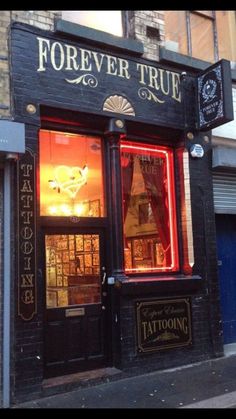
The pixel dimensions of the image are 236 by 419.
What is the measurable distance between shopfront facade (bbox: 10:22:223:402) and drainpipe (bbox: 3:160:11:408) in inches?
3.9

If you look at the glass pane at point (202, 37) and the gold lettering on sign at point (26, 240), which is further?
the glass pane at point (202, 37)

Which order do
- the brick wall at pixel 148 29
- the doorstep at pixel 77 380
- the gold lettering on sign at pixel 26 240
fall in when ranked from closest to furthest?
1. the gold lettering on sign at pixel 26 240
2. the doorstep at pixel 77 380
3. the brick wall at pixel 148 29

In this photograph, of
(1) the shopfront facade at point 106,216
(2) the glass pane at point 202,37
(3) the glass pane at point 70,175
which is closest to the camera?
(1) the shopfront facade at point 106,216

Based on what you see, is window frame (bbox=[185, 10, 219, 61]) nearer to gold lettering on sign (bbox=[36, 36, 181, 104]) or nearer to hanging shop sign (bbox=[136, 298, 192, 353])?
gold lettering on sign (bbox=[36, 36, 181, 104])

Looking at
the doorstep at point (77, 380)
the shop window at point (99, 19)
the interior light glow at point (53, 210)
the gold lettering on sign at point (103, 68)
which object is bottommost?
the doorstep at point (77, 380)

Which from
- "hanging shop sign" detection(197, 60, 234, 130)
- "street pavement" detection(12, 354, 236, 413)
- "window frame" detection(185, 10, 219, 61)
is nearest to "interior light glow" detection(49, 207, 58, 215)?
"street pavement" detection(12, 354, 236, 413)

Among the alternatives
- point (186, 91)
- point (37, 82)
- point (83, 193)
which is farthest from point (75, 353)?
point (186, 91)

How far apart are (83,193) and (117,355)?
7.51ft

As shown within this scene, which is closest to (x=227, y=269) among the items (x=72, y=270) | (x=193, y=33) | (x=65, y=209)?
(x=72, y=270)

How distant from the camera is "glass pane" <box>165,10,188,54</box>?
783 centimetres

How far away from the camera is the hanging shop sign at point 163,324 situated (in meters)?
6.58

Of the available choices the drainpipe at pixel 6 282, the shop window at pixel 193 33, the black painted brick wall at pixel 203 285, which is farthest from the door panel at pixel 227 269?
the drainpipe at pixel 6 282

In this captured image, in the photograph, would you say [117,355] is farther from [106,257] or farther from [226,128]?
[226,128]

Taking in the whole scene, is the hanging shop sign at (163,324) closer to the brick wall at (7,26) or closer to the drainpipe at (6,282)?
the drainpipe at (6,282)
